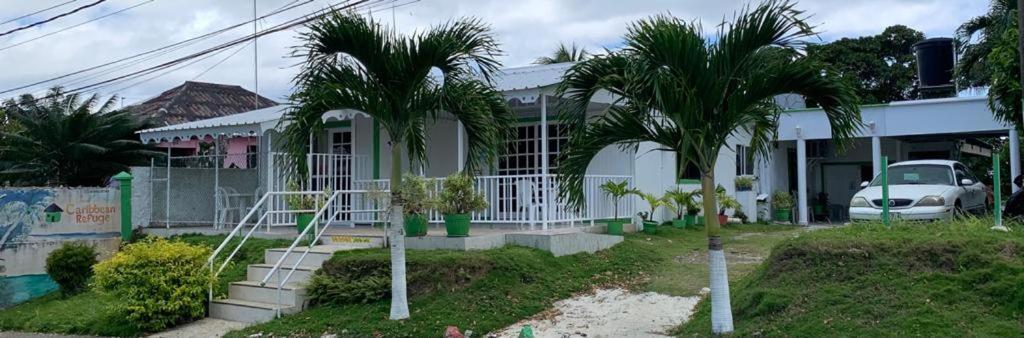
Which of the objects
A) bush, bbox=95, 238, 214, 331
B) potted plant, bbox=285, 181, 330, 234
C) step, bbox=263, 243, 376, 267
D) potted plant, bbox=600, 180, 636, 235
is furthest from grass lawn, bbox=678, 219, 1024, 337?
potted plant, bbox=285, 181, 330, 234

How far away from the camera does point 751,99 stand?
6.98m

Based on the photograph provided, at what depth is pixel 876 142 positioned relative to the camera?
62.3 feet

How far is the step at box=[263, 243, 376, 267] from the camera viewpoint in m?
10.4

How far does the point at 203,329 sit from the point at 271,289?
2.99 ft

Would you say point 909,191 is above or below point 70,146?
below

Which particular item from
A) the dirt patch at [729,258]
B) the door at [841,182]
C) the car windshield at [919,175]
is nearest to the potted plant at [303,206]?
the dirt patch at [729,258]

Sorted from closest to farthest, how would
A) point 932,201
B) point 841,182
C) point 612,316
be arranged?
point 612,316, point 932,201, point 841,182

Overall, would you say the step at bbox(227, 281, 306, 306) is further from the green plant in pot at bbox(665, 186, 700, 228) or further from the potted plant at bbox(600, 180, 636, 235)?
the green plant in pot at bbox(665, 186, 700, 228)

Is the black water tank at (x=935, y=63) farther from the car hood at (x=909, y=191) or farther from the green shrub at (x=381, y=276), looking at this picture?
the green shrub at (x=381, y=276)

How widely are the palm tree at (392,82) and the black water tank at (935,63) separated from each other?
17.1 meters

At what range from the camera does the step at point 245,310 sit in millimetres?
9250

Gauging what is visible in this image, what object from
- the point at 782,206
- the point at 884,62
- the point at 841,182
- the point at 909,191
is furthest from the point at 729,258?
the point at 884,62

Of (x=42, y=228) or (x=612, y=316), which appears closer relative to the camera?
(x=612, y=316)

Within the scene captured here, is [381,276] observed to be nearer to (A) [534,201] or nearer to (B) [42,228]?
(A) [534,201]
